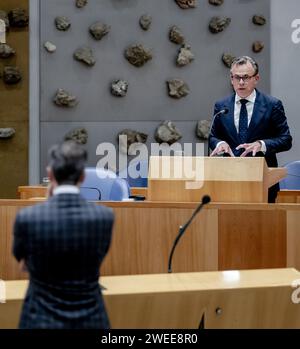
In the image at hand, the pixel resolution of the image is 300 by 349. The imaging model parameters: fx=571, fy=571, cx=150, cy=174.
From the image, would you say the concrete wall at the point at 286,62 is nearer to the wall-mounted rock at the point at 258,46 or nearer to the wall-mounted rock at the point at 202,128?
the wall-mounted rock at the point at 258,46

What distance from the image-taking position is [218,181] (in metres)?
2.50

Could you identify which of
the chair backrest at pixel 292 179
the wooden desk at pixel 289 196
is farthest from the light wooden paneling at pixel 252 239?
the chair backrest at pixel 292 179

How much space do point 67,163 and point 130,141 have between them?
15.1 ft

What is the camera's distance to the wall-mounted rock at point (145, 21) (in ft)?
19.4

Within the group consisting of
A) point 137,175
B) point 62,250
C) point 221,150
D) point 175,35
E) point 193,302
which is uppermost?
point 175,35

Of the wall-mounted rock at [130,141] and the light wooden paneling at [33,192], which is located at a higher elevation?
the wall-mounted rock at [130,141]

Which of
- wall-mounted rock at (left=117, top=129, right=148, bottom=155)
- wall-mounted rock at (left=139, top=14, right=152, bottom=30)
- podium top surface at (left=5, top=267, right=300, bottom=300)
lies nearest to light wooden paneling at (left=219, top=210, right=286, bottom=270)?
podium top surface at (left=5, top=267, right=300, bottom=300)

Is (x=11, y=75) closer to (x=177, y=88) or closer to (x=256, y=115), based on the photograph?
(x=177, y=88)

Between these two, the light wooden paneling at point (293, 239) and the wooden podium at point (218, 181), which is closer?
the light wooden paneling at point (293, 239)

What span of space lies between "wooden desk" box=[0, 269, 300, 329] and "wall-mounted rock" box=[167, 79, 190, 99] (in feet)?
14.1

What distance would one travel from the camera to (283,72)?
6.07 meters

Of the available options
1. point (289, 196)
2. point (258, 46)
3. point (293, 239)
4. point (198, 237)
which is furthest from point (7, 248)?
point (258, 46)

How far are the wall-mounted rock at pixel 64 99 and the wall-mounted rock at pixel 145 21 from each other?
1.03 m
